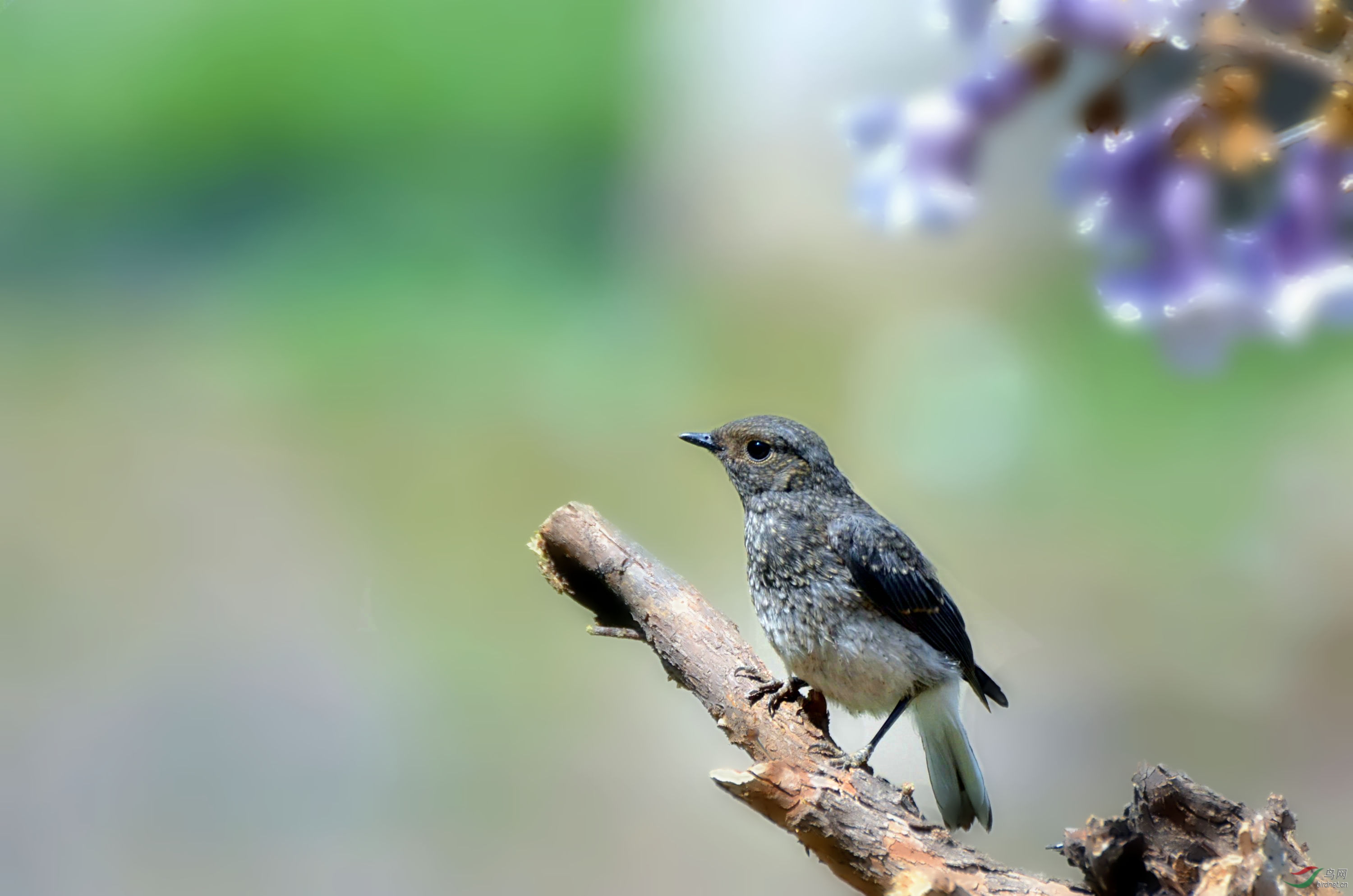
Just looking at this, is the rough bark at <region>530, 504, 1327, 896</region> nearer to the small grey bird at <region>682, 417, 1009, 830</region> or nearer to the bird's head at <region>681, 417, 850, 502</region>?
the small grey bird at <region>682, 417, 1009, 830</region>

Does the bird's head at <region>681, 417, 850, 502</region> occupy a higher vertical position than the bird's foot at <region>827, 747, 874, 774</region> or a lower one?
higher

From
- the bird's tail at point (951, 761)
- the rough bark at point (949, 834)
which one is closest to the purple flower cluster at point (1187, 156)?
the rough bark at point (949, 834)

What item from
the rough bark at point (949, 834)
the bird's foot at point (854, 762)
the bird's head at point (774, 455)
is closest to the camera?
the rough bark at point (949, 834)

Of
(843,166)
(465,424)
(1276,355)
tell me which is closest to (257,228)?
(465,424)

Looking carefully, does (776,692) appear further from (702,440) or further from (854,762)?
(702,440)

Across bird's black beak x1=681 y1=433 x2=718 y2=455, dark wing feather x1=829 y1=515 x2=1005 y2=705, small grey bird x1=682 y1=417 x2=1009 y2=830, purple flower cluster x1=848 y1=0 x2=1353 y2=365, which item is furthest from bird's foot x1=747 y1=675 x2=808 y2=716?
purple flower cluster x1=848 y1=0 x2=1353 y2=365

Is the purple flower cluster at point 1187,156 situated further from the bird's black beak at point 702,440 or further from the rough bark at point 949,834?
the bird's black beak at point 702,440

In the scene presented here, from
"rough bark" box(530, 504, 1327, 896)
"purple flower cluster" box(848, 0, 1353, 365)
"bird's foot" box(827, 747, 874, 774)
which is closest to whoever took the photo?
"purple flower cluster" box(848, 0, 1353, 365)

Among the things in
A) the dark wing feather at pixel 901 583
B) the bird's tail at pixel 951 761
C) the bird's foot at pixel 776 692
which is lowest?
the bird's foot at pixel 776 692

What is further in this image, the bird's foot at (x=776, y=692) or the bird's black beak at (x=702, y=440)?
the bird's black beak at (x=702, y=440)
